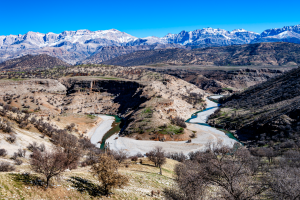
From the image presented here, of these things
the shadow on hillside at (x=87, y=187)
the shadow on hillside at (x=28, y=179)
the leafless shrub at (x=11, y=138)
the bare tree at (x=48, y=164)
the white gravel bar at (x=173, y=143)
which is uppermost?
the bare tree at (x=48, y=164)

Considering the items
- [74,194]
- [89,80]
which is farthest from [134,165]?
[89,80]

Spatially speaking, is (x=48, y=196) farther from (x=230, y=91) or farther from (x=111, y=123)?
(x=230, y=91)

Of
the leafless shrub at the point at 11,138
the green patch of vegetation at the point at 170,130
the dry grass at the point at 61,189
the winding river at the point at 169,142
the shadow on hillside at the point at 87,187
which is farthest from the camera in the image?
the green patch of vegetation at the point at 170,130

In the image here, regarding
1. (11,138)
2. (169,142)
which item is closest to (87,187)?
(11,138)

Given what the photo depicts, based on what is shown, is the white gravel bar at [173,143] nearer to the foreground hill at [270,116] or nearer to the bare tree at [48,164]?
the foreground hill at [270,116]

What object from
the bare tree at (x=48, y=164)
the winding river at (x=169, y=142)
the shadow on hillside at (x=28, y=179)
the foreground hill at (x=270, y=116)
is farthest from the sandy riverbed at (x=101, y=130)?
the bare tree at (x=48, y=164)

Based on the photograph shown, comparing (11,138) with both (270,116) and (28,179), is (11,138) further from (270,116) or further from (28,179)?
(270,116)
